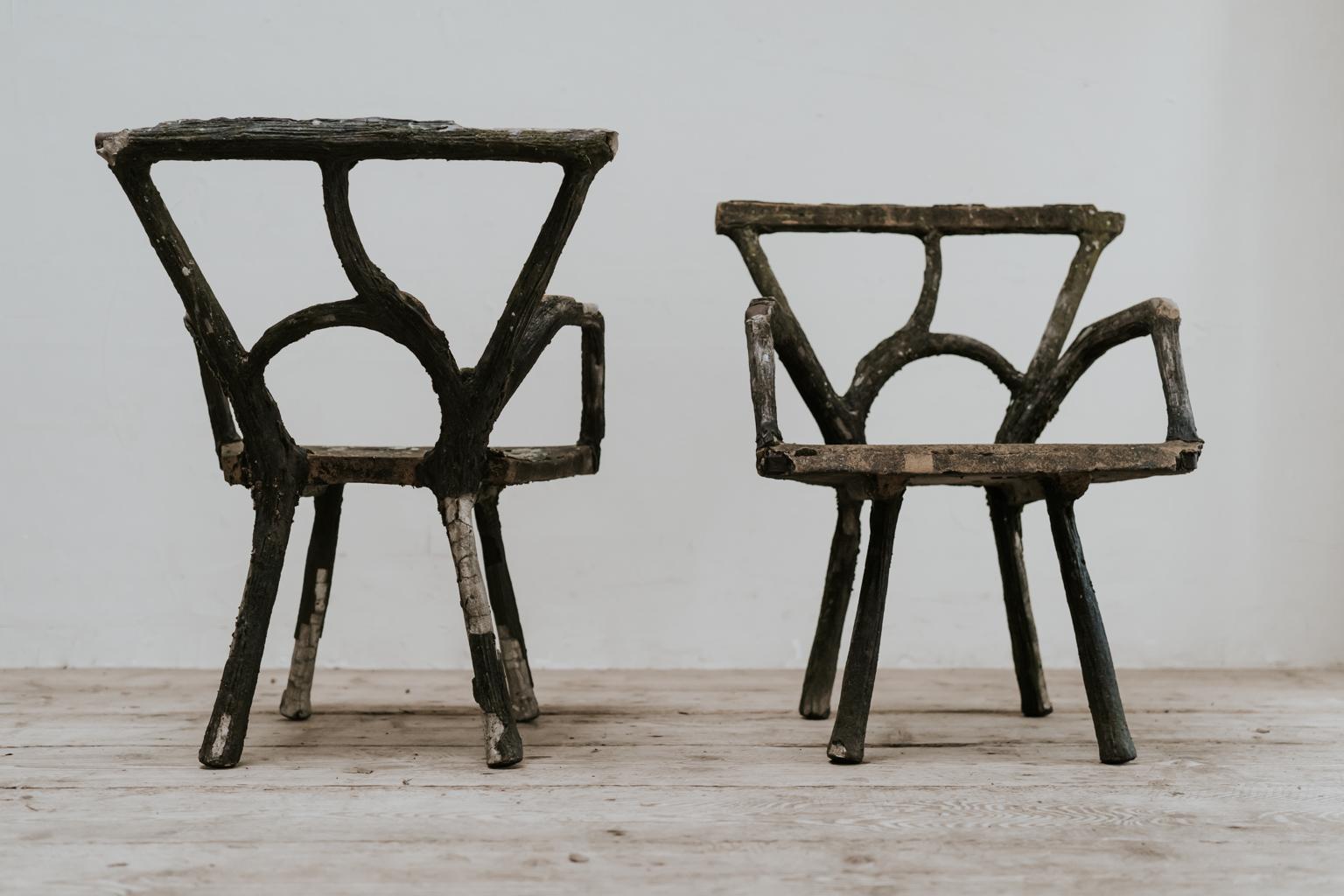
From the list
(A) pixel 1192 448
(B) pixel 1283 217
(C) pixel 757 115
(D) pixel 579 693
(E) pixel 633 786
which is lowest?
(D) pixel 579 693

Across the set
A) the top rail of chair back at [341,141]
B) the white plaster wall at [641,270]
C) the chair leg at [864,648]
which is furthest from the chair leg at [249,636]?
the white plaster wall at [641,270]

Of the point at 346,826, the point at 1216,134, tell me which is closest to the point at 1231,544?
the point at 1216,134

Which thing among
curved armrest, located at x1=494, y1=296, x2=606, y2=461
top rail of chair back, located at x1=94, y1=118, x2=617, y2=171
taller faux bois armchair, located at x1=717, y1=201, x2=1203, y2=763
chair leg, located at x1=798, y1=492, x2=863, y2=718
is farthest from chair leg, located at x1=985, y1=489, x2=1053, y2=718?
top rail of chair back, located at x1=94, y1=118, x2=617, y2=171

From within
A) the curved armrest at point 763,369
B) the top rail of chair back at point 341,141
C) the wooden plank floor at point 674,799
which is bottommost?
the wooden plank floor at point 674,799

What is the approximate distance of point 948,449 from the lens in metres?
1.80

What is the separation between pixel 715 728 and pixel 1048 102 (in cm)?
163

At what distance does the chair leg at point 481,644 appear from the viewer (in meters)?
1.90

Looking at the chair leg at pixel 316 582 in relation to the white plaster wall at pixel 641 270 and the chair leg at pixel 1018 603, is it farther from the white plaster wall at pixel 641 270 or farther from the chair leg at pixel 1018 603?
the chair leg at pixel 1018 603

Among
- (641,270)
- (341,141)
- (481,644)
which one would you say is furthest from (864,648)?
(641,270)

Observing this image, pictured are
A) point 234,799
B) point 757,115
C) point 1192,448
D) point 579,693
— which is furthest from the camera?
point 757,115

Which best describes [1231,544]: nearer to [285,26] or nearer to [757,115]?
[757,115]

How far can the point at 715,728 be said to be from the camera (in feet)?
7.23

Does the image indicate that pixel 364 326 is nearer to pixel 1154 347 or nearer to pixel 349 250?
pixel 349 250

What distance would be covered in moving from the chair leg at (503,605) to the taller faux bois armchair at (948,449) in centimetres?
50
